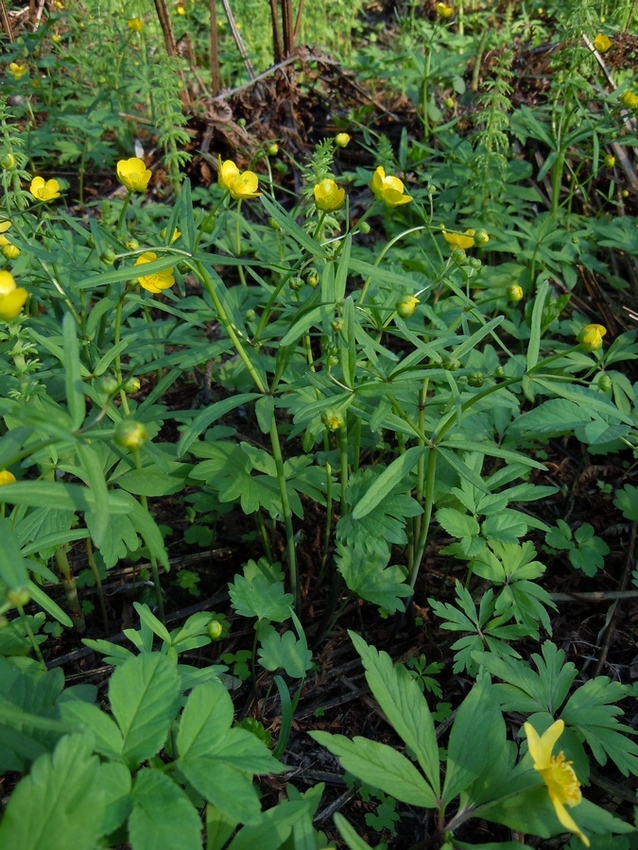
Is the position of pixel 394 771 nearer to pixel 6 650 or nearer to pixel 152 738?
pixel 152 738

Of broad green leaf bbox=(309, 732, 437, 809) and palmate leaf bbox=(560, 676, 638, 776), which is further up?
broad green leaf bbox=(309, 732, 437, 809)

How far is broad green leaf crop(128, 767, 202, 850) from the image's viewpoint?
937 millimetres

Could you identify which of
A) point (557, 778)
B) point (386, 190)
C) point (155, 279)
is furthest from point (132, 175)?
point (557, 778)

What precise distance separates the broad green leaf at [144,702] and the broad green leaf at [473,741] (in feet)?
1.72

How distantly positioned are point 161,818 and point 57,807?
149mm

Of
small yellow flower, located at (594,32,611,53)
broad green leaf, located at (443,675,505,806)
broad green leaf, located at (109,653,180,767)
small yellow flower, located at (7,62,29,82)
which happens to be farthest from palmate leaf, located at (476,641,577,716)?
small yellow flower, located at (7,62,29,82)

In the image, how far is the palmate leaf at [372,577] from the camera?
1.67 m

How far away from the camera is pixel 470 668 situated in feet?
5.33

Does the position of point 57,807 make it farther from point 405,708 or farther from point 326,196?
point 326,196

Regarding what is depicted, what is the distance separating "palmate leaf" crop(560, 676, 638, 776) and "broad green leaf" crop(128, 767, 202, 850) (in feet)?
2.93

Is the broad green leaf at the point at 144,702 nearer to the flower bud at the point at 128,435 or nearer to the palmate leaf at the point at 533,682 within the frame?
the flower bud at the point at 128,435

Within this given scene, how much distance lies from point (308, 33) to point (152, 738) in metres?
5.35

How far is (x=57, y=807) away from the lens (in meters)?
0.90

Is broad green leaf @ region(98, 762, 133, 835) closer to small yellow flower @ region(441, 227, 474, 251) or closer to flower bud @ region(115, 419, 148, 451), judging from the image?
flower bud @ region(115, 419, 148, 451)
